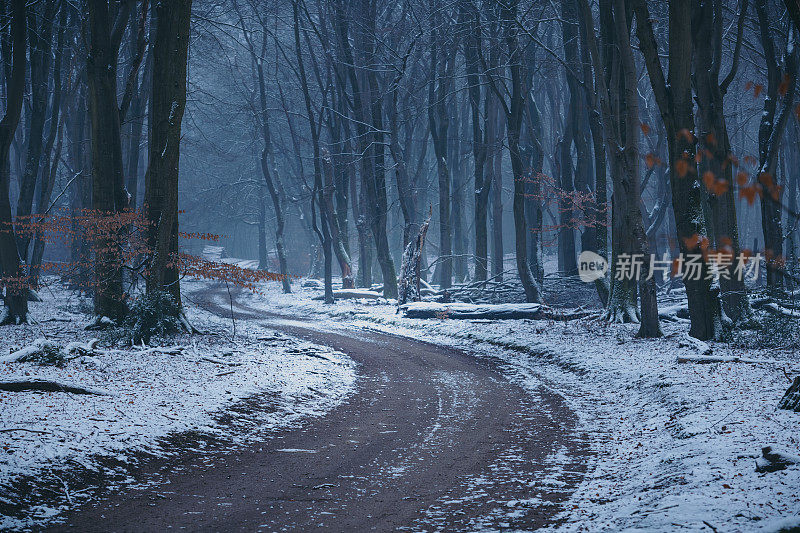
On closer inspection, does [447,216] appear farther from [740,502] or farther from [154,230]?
[740,502]

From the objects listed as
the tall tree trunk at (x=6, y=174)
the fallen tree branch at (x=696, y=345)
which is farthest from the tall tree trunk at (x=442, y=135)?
the tall tree trunk at (x=6, y=174)

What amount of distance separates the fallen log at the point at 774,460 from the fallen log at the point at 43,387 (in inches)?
304

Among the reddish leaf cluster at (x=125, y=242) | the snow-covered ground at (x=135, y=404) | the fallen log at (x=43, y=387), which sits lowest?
the snow-covered ground at (x=135, y=404)

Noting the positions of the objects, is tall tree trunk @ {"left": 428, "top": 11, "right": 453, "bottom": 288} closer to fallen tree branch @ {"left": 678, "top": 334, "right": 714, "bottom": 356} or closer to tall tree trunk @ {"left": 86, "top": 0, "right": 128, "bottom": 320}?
tall tree trunk @ {"left": 86, "top": 0, "right": 128, "bottom": 320}

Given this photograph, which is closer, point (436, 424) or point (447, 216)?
point (436, 424)

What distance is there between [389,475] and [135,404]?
387 cm

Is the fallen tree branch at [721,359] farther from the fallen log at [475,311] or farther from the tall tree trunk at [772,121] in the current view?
the fallen log at [475,311]

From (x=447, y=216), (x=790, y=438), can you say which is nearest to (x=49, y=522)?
(x=790, y=438)

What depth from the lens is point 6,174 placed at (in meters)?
16.9

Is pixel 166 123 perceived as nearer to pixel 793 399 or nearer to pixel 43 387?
pixel 43 387

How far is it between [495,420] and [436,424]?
0.87 metres

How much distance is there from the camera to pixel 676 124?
13.0 meters

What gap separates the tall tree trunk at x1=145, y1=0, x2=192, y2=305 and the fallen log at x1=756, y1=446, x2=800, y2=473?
40.3 ft

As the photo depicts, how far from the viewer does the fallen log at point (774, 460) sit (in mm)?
4922
